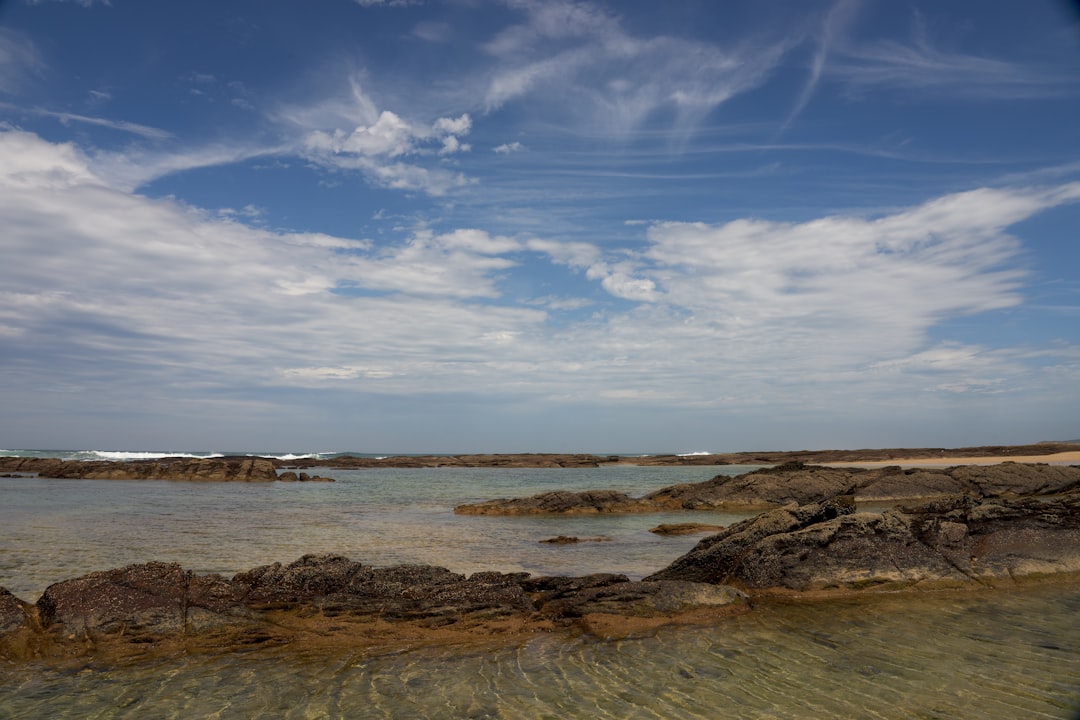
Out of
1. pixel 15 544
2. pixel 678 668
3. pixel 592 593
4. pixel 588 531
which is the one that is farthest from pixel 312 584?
pixel 588 531

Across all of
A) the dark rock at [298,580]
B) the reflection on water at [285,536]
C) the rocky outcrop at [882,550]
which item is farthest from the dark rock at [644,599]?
the reflection on water at [285,536]

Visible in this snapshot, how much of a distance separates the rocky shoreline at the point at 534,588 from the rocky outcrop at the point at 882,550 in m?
0.03

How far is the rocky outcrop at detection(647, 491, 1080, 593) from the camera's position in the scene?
13.1m

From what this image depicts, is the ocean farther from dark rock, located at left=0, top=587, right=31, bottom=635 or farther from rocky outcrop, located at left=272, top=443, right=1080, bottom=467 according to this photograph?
rocky outcrop, located at left=272, top=443, right=1080, bottom=467

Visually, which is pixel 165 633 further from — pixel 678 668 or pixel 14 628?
pixel 678 668

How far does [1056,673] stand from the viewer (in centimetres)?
830

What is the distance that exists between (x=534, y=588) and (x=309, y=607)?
4488 mm

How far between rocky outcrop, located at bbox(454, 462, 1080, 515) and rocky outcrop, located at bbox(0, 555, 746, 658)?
2233 cm

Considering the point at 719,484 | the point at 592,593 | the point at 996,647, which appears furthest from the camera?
the point at 719,484

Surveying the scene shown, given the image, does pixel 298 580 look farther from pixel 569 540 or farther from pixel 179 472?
pixel 179 472

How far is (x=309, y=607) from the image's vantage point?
11422mm

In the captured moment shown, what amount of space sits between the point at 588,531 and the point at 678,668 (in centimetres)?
1793

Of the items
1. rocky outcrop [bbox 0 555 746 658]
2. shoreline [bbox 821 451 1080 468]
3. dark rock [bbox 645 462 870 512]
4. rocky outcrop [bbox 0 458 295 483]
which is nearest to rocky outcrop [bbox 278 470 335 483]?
rocky outcrop [bbox 0 458 295 483]

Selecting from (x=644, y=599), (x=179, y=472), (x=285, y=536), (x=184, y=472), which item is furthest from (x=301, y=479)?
(x=644, y=599)
